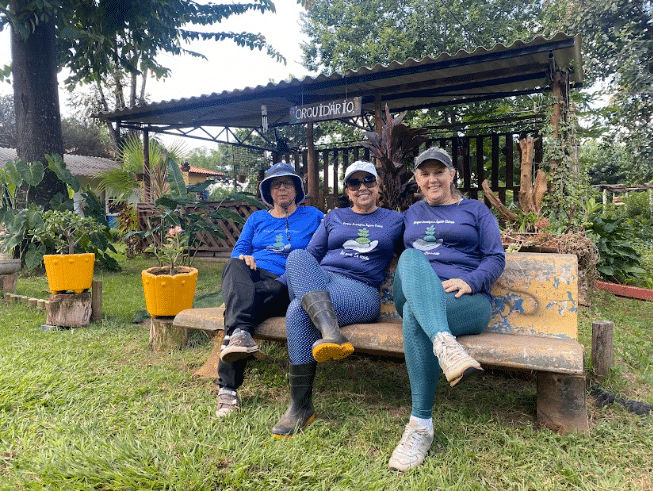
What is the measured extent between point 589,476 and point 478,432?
0.51m

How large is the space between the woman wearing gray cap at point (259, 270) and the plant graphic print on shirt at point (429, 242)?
825 mm

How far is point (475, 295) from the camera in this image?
7.72 ft

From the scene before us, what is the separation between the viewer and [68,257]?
421 centimetres

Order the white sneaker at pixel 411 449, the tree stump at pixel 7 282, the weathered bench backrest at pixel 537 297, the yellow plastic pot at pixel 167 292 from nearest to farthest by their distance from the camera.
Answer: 1. the white sneaker at pixel 411 449
2. the weathered bench backrest at pixel 537 297
3. the yellow plastic pot at pixel 167 292
4. the tree stump at pixel 7 282

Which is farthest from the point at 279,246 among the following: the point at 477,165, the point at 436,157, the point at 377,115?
the point at 477,165

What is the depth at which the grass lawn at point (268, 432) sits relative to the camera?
1871 millimetres

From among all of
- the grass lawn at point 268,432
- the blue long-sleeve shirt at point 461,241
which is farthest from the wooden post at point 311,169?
the blue long-sleeve shirt at point 461,241

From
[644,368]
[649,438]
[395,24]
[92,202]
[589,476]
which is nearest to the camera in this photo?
[589,476]

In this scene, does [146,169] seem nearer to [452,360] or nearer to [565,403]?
[452,360]

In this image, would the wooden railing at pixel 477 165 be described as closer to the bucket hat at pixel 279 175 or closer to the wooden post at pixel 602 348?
the bucket hat at pixel 279 175

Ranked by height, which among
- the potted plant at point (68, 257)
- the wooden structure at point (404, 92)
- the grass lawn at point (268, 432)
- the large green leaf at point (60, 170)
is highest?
the wooden structure at point (404, 92)

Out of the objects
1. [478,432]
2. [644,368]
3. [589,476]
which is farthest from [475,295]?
[644,368]

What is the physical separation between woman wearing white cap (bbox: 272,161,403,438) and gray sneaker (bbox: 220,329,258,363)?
8.3 inches

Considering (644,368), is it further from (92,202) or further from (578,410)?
(92,202)
